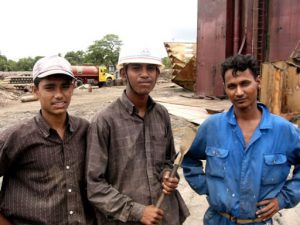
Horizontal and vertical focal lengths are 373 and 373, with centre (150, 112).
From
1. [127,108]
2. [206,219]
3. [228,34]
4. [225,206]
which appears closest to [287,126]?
[225,206]

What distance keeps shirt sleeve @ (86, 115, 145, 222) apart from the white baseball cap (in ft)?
1.41

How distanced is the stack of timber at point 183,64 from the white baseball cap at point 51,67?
16.4 metres

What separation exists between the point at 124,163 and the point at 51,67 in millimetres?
682

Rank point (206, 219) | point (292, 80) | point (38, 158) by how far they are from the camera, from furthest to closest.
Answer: point (292, 80) < point (206, 219) < point (38, 158)

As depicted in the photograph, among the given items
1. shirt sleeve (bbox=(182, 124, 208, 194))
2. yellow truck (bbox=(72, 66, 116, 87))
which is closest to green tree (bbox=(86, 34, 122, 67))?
yellow truck (bbox=(72, 66, 116, 87))

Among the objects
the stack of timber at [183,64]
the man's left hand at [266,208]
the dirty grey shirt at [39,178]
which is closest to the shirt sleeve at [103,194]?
the dirty grey shirt at [39,178]

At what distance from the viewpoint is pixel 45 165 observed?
2.05 meters

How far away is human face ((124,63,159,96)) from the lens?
2.17m

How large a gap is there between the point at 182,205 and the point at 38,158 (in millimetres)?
955

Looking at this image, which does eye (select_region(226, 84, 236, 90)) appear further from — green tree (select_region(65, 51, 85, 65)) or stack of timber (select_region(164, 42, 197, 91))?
green tree (select_region(65, 51, 85, 65))

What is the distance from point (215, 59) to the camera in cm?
1434

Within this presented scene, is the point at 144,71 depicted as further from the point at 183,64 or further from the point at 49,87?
the point at 183,64

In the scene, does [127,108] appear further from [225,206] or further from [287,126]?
[287,126]

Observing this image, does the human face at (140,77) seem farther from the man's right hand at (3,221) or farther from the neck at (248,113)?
the man's right hand at (3,221)
